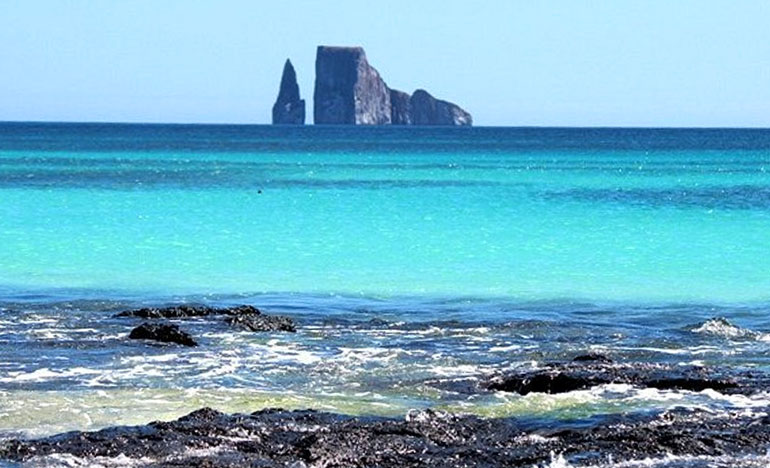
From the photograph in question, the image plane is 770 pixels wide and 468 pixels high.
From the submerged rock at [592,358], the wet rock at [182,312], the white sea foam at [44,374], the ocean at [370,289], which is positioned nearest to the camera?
the ocean at [370,289]

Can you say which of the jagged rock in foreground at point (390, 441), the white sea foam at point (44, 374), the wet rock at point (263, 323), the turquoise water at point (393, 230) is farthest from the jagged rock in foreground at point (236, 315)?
the jagged rock in foreground at point (390, 441)

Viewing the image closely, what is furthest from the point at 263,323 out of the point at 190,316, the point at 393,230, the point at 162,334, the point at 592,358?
the point at 393,230

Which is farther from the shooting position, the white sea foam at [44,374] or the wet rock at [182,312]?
the wet rock at [182,312]

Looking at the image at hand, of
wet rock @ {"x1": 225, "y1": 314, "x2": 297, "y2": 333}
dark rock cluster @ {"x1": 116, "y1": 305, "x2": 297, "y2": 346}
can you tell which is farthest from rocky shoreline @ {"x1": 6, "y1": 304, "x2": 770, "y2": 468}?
wet rock @ {"x1": 225, "y1": 314, "x2": 297, "y2": 333}

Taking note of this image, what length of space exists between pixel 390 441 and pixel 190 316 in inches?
340

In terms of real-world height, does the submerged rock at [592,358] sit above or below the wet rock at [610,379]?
below

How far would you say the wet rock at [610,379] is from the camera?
13875mm

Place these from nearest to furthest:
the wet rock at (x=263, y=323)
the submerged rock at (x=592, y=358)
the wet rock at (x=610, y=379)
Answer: the wet rock at (x=610, y=379) < the submerged rock at (x=592, y=358) < the wet rock at (x=263, y=323)

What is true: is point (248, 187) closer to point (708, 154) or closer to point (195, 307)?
point (195, 307)

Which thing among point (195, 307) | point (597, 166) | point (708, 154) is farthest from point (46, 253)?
point (708, 154)

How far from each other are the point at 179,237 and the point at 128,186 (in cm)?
2327

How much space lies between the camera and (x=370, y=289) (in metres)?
24.5

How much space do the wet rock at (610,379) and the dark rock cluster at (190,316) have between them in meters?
4.19

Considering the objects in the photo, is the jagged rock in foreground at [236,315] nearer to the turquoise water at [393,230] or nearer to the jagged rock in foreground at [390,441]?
the turquoise water at [393,230]
